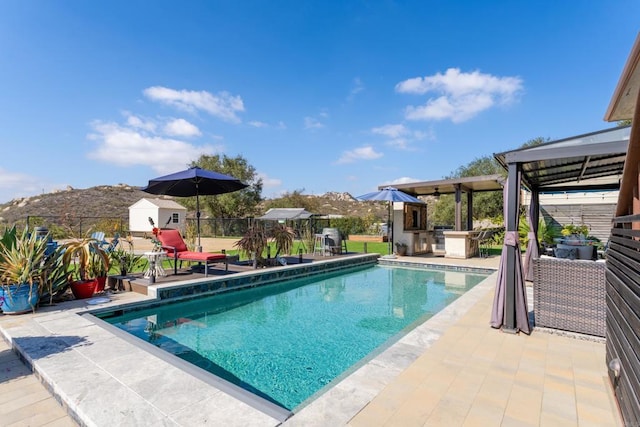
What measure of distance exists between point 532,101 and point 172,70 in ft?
50.5

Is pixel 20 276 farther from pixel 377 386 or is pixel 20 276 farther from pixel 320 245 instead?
pixel 320 245

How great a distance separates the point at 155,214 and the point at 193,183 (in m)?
20.1

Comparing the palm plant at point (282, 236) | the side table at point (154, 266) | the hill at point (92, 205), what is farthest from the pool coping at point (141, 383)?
the hill at point (92, 205)

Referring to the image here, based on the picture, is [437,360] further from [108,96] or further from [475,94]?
[475,94]

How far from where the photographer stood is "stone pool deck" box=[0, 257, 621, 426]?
2211mm

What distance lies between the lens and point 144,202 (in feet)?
88.7

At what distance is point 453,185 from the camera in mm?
11945

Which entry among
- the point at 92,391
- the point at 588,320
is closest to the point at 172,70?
the point at 92,391

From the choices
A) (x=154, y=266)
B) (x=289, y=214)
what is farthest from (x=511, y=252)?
(x=289, y=214)

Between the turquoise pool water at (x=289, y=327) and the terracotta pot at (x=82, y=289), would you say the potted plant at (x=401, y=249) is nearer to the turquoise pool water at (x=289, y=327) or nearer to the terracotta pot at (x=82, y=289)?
the turquoise pool water at (x=289, y=327)

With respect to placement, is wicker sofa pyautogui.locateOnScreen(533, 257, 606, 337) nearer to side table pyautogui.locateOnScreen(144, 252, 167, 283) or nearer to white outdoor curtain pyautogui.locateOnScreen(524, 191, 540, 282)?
white outdoor curtain pyautogui.locateOnScreen(524, 191, 540, 282)

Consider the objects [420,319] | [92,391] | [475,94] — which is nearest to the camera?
[92,391]

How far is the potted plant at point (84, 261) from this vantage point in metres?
5.60

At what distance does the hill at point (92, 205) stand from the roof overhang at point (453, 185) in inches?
641
